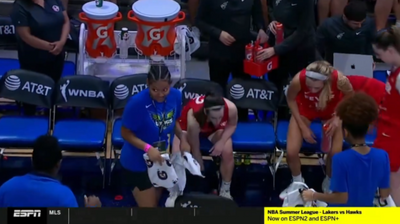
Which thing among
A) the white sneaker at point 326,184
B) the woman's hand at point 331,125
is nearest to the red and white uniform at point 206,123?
the woman's hand at point 331,125

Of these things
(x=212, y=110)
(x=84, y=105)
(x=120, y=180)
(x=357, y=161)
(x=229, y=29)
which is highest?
(x=357, y=161)

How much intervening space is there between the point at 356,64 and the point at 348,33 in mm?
300

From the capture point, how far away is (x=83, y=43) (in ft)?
18.5

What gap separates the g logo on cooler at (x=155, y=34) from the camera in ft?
18.0

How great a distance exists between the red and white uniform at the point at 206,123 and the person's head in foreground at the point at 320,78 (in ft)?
2.04

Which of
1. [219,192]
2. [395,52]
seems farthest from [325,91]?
[219,192]

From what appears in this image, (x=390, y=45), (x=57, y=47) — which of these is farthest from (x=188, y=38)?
(x=390, y=45)

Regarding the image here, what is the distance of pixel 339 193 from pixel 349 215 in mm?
214

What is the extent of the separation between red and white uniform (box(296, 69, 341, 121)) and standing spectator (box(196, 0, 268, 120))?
761 millimetres

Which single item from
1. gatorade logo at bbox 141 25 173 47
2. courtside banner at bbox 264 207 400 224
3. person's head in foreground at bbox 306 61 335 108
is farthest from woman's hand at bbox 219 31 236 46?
A: courtside banner at bbox 264 207 400 224

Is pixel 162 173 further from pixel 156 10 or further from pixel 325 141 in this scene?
pixel 156 10

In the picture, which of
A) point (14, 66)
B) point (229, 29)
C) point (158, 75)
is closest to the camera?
point (158, 75)

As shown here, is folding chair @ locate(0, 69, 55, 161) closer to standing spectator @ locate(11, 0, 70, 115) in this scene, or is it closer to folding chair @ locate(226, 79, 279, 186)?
standing spectator @ locate(11, 0, 70, 115)

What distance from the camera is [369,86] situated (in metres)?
4.80
